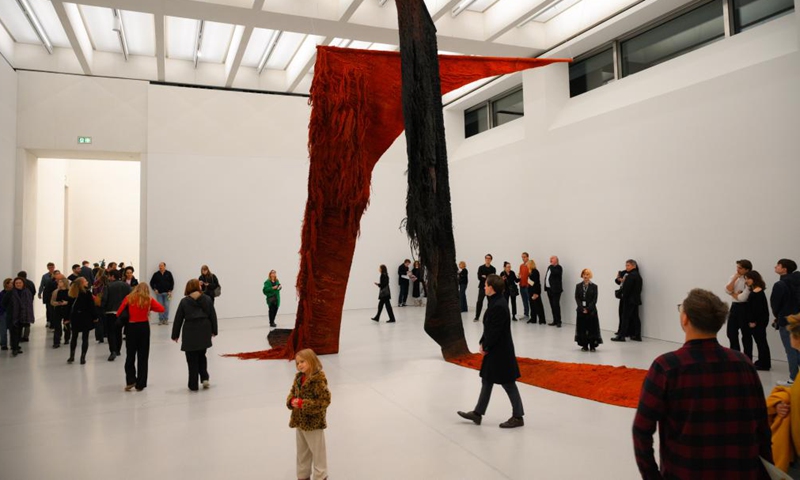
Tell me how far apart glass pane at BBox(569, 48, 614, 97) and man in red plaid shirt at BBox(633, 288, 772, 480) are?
Answer: 942 cm

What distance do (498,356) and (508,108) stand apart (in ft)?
33.8

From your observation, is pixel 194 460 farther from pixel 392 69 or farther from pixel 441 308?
pixel 392 69

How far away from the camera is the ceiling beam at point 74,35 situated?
9.23 meters

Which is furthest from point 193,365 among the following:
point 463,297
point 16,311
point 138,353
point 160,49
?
point 463,297

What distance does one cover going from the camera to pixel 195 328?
19.0 ft

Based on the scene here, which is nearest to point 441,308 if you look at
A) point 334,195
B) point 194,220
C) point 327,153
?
point 334,195

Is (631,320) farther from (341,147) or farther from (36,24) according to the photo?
(36,24)

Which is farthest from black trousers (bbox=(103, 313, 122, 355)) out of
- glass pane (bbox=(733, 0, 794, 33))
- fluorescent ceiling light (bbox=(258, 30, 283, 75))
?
glass pane (bbox=(733, 0, 794, 33))

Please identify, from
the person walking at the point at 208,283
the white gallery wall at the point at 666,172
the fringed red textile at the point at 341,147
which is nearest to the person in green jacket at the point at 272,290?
the person walking at the point at 208,283

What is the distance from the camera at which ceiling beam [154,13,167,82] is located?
971 cm

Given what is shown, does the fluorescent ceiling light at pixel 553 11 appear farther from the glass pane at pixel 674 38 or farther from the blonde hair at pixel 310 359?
the blonde hair at pixel 310 359

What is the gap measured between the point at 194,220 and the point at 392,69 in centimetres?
761

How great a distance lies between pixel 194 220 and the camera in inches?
507

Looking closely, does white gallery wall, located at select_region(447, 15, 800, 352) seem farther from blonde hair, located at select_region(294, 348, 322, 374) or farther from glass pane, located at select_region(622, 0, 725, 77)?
blonde hair, located at select_region(294, 348, 322, 374)
